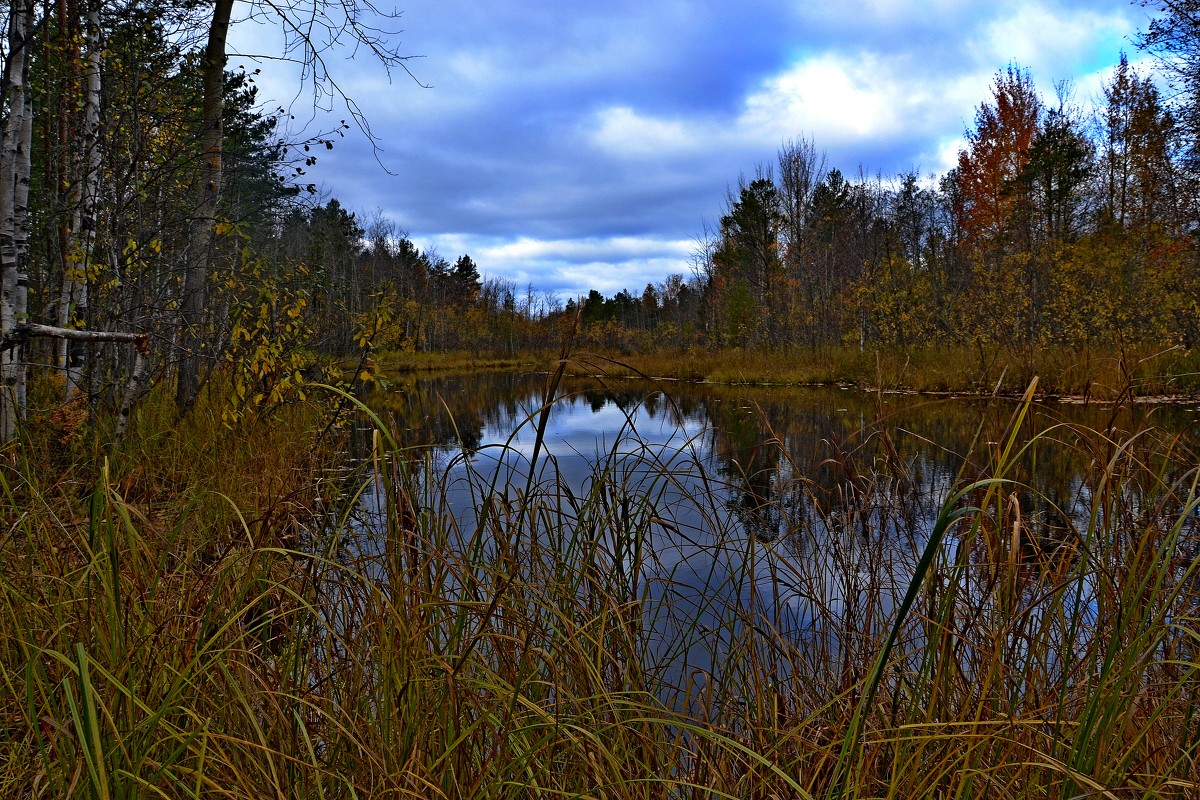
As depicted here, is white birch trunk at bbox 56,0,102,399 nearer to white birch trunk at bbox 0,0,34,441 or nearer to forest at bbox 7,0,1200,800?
forest at bbox 7,0,1200,800

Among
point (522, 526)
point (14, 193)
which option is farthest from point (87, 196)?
point (522, 526)

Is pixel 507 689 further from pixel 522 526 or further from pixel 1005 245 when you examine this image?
pixel 1005 245

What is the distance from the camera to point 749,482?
2502mm

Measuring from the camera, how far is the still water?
1.63 metres

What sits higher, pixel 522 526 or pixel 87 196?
pixel 87 196

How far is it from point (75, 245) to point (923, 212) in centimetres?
3356

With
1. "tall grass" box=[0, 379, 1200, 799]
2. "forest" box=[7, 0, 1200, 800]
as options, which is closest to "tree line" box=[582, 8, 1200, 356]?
"forest" box=[7, 0, 1200, 800]

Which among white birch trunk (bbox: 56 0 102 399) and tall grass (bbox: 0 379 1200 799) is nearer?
tall grass (bbox: 0 379 1200 799)

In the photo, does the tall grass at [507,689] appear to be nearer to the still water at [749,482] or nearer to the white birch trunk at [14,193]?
the still water at [749,482]

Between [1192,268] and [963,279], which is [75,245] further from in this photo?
[963,279]

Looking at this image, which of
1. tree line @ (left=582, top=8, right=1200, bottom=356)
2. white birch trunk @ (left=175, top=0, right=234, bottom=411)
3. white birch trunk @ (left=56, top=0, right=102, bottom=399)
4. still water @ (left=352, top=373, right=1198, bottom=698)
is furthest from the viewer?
tree line @ (left=582, top=8, right=1200, bottom=356)

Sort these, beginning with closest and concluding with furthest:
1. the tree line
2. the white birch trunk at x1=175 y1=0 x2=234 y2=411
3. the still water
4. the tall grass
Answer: the tall grass, the still water, the white birch trunk at x1=175 y1=0 x2=234 y2=411, the tree line

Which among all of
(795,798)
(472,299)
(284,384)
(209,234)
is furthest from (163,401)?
(472,299)

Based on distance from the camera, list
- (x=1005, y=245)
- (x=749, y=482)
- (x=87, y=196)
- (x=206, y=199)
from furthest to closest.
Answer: (x=1005, y=245), (x=206, y=199), (x=87, y=196), (x=749, y=482)
